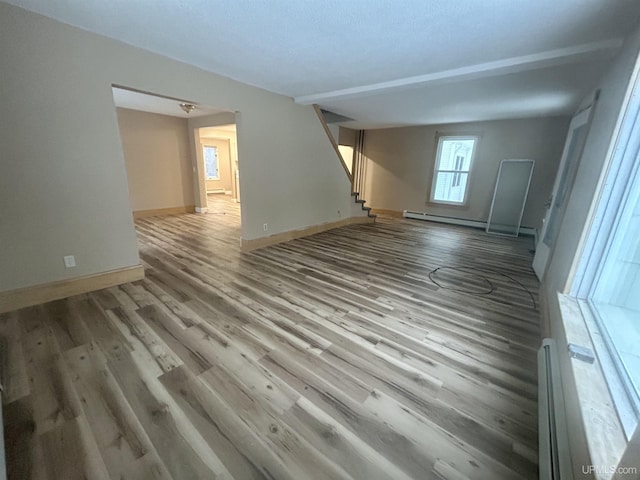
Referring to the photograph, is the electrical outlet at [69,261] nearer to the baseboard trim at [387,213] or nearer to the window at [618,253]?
the window at [618,253]

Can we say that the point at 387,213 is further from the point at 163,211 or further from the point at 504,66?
the point at 163,211

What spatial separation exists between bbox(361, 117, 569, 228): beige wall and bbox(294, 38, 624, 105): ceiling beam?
3.96 meters

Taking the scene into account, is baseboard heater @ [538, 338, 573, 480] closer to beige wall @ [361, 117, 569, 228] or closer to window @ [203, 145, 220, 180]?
beige wall @ [361, 117, 569, 228]

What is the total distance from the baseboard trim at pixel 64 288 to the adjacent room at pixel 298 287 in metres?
0.02

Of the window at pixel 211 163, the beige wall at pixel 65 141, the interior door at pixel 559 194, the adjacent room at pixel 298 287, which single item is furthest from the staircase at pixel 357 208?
the window at pixel 211 163

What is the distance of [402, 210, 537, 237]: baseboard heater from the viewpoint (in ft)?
19.7

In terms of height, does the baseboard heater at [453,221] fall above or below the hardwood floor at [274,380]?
above

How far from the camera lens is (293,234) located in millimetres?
5020

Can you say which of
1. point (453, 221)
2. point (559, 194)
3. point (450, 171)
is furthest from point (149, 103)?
point (453, 221)

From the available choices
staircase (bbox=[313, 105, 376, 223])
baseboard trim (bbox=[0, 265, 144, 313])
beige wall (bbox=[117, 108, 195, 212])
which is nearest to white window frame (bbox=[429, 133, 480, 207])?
staircase (bbox=[313, 105, 376, 223])

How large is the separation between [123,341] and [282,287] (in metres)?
1.49

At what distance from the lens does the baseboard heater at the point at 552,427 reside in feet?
3.22

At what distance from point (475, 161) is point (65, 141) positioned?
7.52m

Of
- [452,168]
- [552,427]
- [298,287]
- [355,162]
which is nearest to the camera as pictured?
[552,427]
